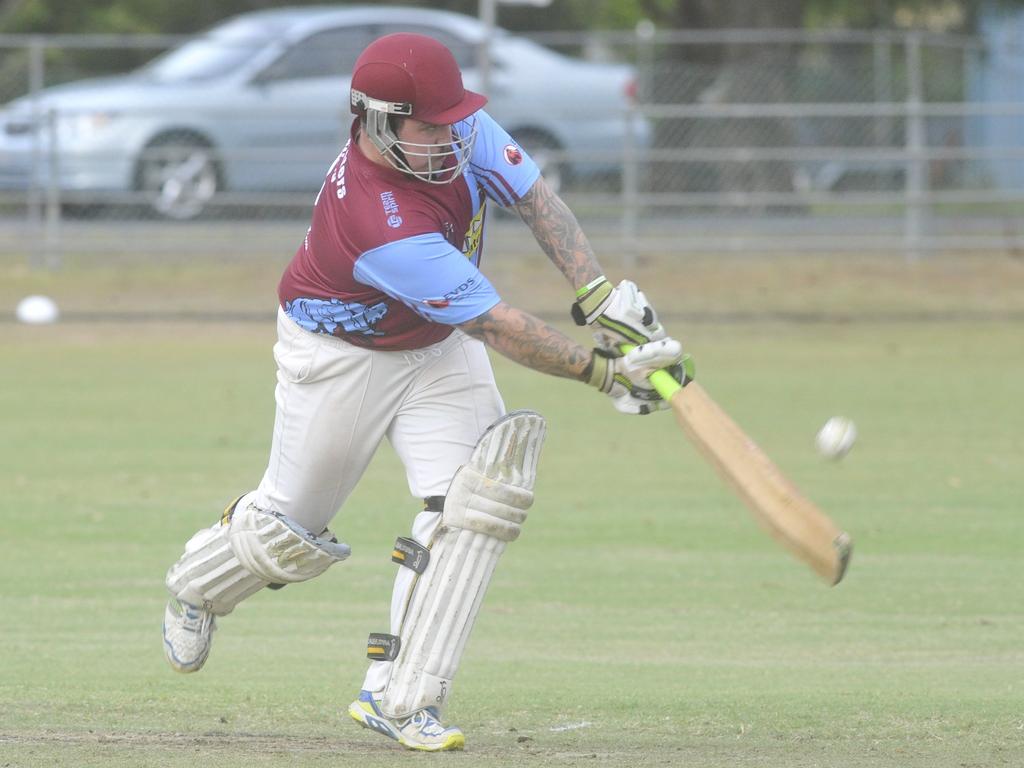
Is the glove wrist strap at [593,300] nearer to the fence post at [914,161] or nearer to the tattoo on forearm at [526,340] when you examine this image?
the tattoo on forearm at [526,340]

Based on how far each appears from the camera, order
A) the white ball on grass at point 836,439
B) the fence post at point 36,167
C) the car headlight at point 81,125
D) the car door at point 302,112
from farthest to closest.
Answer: the car headlight at point 81,125 → the car door at point 302,112 → the fence post at point 36,167 → the white ball on grass at point 836,439

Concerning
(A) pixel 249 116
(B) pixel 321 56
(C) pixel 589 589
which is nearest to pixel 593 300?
(C) pixel 589 589

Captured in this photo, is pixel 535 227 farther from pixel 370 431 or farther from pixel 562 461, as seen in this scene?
pixel 562 461

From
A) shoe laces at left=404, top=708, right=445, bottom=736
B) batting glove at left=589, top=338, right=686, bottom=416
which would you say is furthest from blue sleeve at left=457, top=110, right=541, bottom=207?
shoe laces at left=404, top=708, right=445, bottom=736

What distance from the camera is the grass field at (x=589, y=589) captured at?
526 centimetres

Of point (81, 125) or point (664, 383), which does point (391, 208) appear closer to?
point (664, 383)

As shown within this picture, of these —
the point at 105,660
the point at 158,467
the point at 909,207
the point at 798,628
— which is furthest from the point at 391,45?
the point at 909,207

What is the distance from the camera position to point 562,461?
1047 cm

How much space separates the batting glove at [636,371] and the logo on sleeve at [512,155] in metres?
0.63

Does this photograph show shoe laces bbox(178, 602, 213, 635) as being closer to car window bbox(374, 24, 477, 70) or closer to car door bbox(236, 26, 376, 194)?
car door bbox(236, 26, 376, 194)

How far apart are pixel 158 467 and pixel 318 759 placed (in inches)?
214

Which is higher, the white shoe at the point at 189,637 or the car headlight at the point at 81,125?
the white shoe at the point at 189,637

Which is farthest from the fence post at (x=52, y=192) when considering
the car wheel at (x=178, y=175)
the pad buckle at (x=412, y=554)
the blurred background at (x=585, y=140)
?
the pad buckle at (x=412, y=554)

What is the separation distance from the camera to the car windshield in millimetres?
17516
